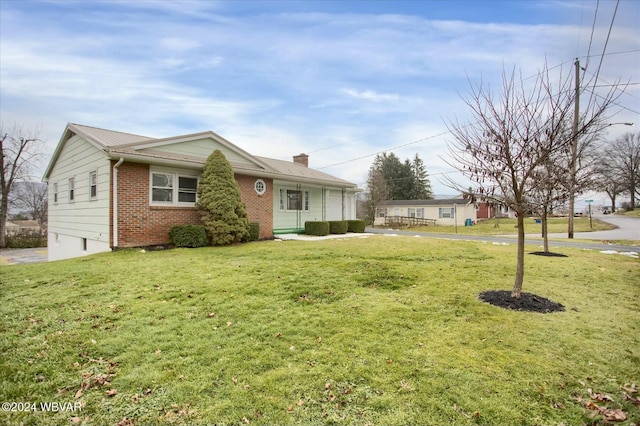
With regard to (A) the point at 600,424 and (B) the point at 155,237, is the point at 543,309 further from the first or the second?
(B) the point at 155,237

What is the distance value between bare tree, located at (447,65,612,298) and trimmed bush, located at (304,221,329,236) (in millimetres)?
11365

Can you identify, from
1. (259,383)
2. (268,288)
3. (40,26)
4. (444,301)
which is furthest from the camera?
(40,26)

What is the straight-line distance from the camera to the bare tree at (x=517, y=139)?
18.1 feet

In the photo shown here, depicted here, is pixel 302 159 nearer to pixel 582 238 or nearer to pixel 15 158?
pixel 582 238

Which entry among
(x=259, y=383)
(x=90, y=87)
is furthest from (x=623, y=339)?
(x=90, y=87)

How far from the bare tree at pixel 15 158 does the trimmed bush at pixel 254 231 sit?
92.4 feet

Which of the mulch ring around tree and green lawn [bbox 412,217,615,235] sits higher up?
green lawn [bbox 412,217,615,235]

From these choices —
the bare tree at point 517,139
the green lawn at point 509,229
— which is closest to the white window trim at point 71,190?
the bare tree at point 517,139

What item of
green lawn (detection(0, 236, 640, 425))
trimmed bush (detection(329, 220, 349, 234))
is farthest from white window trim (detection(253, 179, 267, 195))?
green lawn (detection(0, 236, 640, 425))

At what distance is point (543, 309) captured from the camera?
5473 millimetres

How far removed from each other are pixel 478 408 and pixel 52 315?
602 centimetres

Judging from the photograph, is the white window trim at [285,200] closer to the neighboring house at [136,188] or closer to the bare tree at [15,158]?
the neighboring house at [136,188]

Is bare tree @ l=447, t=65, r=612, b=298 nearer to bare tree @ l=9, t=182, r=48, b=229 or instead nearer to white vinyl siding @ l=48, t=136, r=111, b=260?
white vinyl siding @ l=48, t=136, r=111, b=260

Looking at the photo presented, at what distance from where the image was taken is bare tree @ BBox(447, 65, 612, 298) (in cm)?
551
